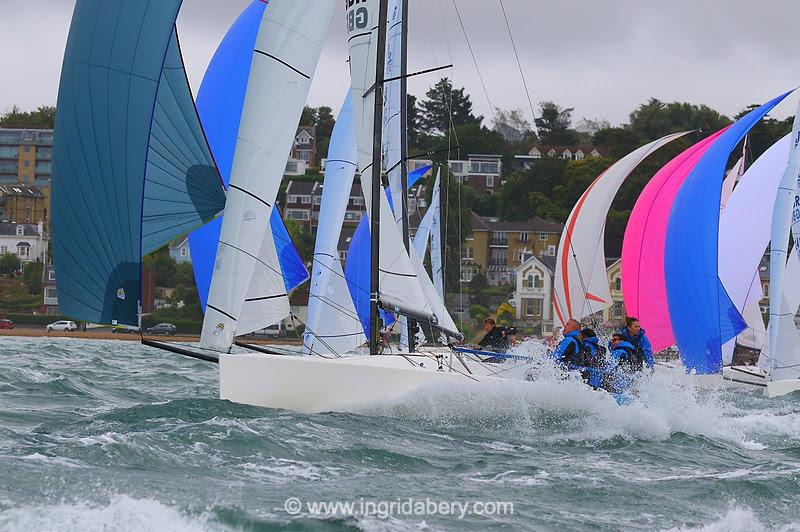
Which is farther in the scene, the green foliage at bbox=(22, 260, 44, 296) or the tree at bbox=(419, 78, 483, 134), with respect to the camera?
the tree at bbox=(419, 78, 483, 134)

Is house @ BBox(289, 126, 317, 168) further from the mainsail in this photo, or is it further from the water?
the mainsail

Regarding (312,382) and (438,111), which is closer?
(312,382)

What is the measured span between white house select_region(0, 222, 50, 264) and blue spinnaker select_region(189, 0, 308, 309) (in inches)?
2393

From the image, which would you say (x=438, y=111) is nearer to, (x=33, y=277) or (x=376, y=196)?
(x=33, y=277)

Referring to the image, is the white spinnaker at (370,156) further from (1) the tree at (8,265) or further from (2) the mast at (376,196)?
(1) the tree at (8,265)

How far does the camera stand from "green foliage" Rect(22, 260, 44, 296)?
64750 millimetres

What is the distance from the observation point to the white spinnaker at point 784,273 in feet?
63.1

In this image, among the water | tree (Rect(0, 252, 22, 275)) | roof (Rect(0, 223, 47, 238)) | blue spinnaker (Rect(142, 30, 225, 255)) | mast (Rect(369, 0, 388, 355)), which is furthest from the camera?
roof (Rect(0, 223, 47, 238))

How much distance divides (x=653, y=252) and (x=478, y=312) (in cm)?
3681

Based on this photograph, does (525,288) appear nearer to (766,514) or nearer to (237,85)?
(237,85)

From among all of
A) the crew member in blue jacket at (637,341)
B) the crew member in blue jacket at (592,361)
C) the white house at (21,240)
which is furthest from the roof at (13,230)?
the crew member in blue jacket at (592,361)

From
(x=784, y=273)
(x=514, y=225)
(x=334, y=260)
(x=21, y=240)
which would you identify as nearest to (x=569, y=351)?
(x=334, y=260)

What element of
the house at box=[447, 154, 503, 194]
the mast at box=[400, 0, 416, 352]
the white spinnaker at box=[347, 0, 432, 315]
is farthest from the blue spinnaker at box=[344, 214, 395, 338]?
the house at box=[447, 154, 503, 194]

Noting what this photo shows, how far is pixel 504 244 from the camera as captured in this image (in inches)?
2795
